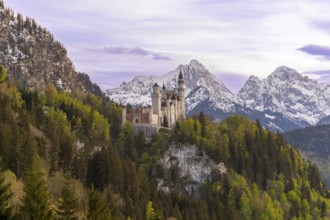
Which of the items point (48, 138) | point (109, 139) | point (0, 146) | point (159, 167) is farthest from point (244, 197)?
point (0, 146)

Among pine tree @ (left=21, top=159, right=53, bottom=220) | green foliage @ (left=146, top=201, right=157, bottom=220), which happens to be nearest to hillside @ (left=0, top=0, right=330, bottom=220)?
green foliage @ (left=146, top=201, right=157, bottom=220)

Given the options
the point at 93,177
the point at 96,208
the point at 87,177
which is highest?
the point at 87,177

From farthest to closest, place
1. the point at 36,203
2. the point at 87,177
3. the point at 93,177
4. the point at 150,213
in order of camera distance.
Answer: the point at 93,177, the point at 87,177, the point at 150,213, the point at 36,203

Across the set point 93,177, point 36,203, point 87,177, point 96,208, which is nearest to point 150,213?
point 93,177

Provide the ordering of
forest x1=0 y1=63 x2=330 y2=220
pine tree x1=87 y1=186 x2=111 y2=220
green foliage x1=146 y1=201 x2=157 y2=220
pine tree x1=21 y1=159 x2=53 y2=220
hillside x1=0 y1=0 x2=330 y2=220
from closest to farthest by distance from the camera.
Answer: pine tree x1=21 y1=159 x2=53 y2=220 < pine tree x1=87 y1=186 x2=111 y2=220 < hillside x1=0 y1=0 x2=330 y2=220 < forest x1=0 y1=63 x2=330 y2=220 < green foliage x1=146 y1=201 x2=157 y2=220

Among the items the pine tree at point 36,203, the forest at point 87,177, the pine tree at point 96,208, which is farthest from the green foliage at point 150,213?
the pine tree at point 36,203

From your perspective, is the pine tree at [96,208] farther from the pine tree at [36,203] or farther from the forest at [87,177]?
the pine tree at [36,203]

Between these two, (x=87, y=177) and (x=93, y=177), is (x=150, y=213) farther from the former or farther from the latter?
(x=87, y=177)

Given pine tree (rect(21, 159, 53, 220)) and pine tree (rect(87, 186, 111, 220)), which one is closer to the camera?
pine tree (rect(21, 159, 53, 220))

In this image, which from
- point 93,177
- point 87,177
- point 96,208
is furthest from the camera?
point 93,177

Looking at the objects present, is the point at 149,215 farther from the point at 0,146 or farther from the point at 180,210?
the point at 0,146

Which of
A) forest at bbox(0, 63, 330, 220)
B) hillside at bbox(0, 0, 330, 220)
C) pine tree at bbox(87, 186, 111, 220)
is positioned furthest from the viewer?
forest at bbox(0, 63, 330, 220)

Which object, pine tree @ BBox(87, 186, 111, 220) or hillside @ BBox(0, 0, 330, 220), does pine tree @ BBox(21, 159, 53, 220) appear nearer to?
hillside @ BBox(0, 0, 330, 220)

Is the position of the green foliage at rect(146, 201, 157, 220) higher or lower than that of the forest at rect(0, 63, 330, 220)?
lower
